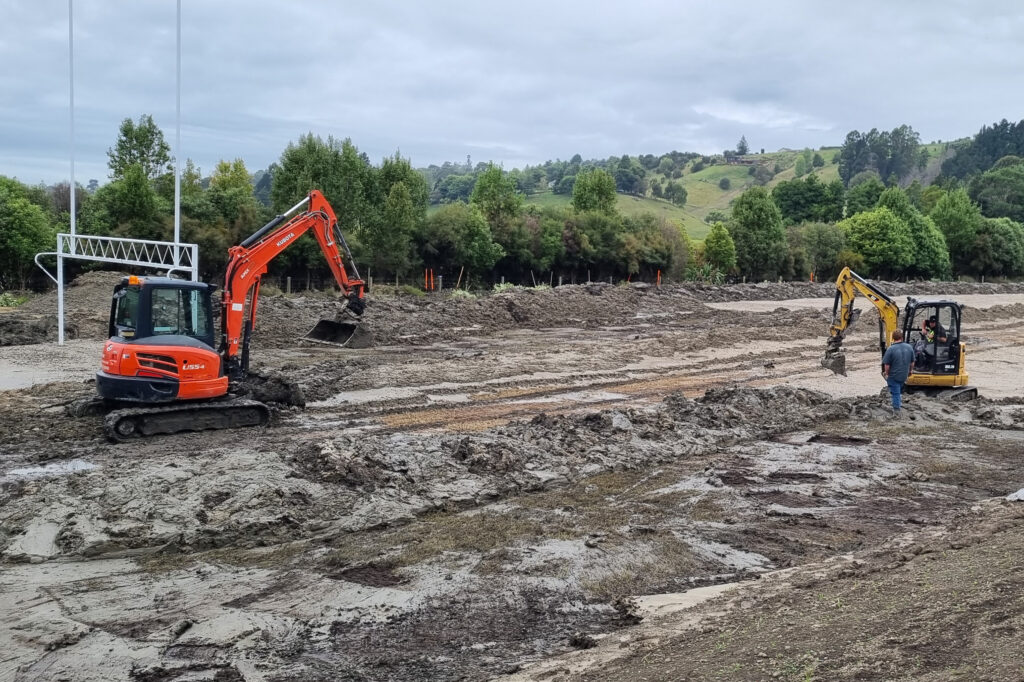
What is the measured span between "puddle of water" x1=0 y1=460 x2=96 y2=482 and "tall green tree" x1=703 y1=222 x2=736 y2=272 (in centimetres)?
5385

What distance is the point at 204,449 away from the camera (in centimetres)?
1312

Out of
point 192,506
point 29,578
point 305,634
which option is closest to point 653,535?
point 305,634

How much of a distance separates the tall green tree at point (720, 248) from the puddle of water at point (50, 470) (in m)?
53.8

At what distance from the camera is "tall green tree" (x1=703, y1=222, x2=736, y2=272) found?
61.3 m

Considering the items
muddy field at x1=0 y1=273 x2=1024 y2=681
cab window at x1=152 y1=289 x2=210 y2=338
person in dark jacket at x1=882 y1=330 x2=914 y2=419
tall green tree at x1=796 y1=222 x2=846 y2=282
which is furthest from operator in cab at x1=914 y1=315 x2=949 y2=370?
tall green tree at x1=796 y1=222 x2=846 y2=282

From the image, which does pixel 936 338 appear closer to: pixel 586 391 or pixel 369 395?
pixel 586 391

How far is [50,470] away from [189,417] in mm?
2452

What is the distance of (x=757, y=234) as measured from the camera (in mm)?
63500

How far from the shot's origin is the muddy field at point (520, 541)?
255 inches

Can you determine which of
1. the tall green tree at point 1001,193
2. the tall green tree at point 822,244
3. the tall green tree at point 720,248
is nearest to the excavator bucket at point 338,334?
the tall green tree at point 720,248

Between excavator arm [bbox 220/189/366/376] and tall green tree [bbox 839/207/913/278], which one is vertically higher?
tall green tree [bbox 839/207/913/278]

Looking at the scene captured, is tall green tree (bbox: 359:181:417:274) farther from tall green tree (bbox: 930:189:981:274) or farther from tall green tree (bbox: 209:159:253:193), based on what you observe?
tall green tree (bbox: 930:189:981:274)

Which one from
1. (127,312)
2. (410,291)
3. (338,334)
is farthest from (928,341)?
(410,291)

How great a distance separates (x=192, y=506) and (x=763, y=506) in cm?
681
